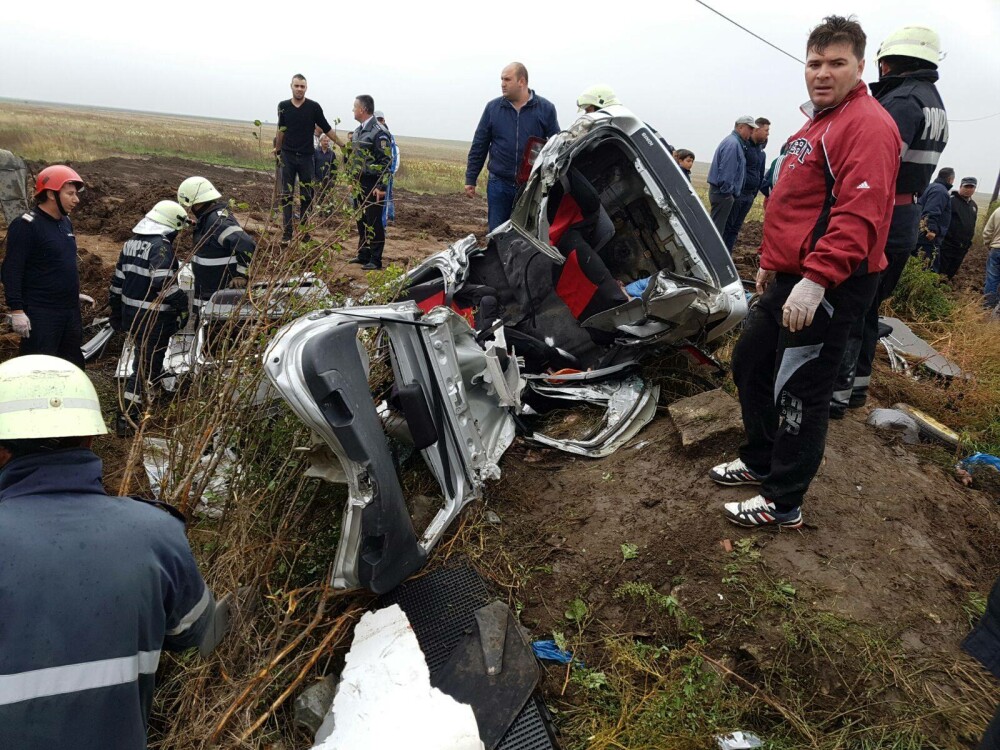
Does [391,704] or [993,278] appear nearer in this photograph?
[391,704]

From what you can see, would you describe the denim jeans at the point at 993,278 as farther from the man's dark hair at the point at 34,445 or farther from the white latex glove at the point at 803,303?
the man's dark hair at the point at 34,445

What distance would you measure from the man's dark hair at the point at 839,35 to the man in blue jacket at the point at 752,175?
17.1 feet

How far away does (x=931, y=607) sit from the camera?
246 cm

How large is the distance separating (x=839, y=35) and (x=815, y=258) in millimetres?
805

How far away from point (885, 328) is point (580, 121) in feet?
9.34

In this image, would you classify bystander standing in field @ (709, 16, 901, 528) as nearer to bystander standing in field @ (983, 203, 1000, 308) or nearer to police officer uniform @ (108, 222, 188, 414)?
police officer uniform @ (108, 222, 188, 414)

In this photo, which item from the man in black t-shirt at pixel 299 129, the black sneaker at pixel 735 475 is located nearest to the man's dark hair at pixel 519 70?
the man in black t-shirt at pixel 299 129

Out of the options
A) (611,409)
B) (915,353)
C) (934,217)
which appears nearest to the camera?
(611,409)

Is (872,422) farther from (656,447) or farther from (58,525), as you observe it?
(58,525)

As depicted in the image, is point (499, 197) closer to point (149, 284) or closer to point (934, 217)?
point (149, 284)

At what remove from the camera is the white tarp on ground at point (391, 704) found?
2041mm

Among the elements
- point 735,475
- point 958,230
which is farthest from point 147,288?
point 958,230

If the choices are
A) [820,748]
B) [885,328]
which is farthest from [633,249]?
[820,748]

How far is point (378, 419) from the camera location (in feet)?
8.06
